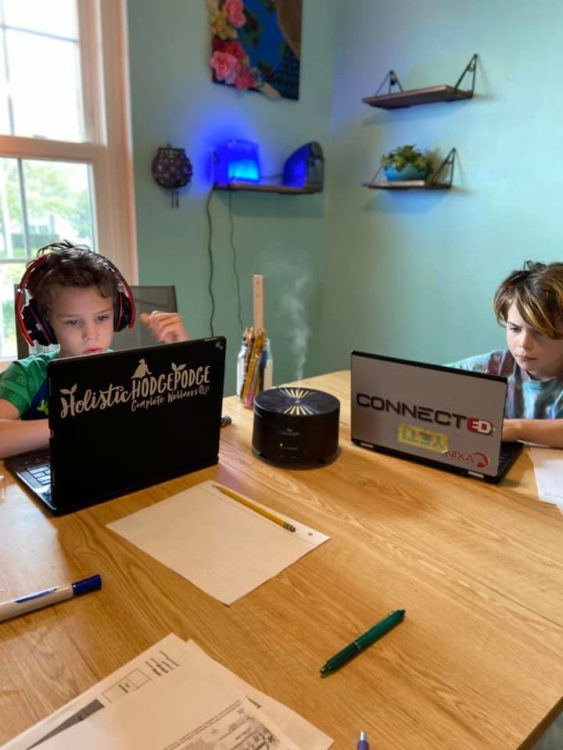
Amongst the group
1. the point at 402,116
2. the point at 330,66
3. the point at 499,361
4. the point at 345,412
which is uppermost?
the point at 330,66

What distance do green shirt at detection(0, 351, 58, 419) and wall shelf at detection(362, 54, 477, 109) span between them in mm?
1971

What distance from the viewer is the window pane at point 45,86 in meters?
2.12

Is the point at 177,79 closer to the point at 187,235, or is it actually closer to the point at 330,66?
the point at 187,235

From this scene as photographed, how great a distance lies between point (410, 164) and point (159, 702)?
8.03 feet

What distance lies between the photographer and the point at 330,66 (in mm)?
2967

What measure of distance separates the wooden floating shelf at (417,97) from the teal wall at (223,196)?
0.45m

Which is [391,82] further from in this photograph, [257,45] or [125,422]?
[125,422]

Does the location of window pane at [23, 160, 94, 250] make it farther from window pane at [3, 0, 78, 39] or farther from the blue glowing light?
the blue glowing light

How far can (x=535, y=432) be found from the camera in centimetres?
127

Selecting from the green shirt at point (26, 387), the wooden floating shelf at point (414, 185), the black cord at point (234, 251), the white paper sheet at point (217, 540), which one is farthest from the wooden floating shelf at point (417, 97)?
the white paper sheet at point (217, 540)

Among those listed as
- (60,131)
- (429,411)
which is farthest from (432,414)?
(60,131)

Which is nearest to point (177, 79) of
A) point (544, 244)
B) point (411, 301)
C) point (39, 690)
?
point (411, 301)

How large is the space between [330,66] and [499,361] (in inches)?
83.4

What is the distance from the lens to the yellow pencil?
90cm
